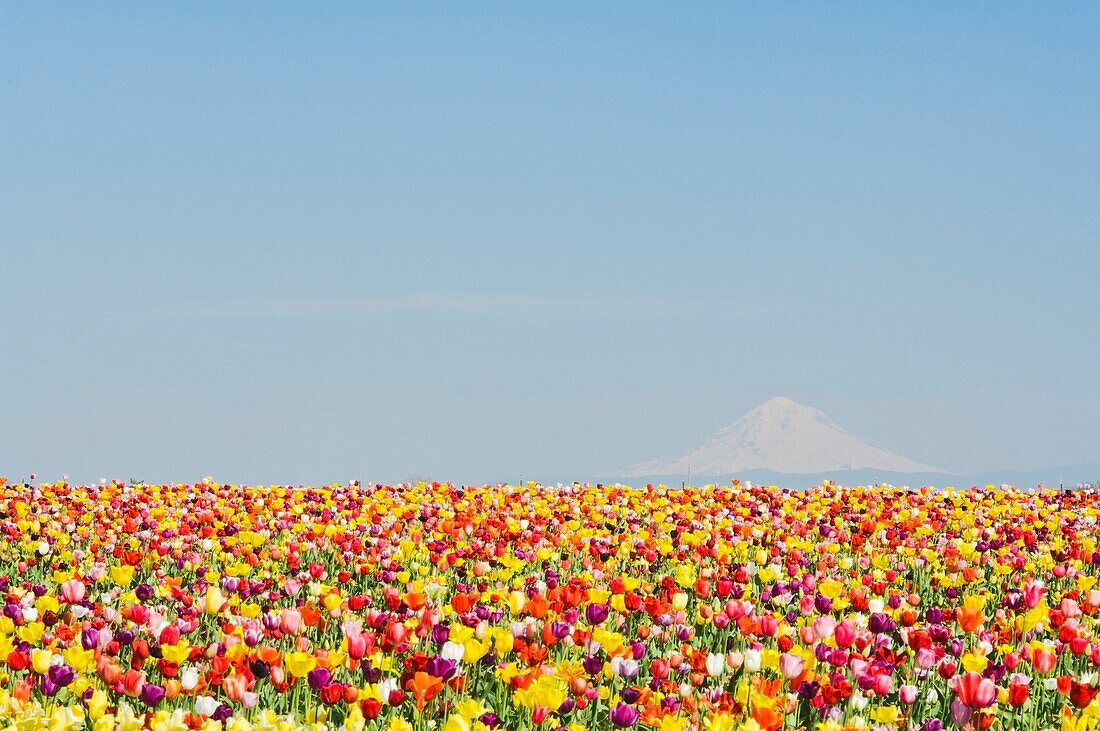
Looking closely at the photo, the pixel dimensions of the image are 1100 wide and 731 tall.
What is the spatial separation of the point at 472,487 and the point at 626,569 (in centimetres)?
673

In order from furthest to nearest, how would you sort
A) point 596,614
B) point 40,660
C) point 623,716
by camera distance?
point 596,614 → point 40,660 → point 623,716

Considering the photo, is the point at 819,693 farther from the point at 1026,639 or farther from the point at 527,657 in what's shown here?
the point at 1026,639

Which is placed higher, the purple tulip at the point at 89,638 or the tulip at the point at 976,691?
the tulip at the point at 976,691

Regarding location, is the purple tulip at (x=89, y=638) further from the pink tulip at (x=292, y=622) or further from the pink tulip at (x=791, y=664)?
the pink tulip at (x=791, y=664)

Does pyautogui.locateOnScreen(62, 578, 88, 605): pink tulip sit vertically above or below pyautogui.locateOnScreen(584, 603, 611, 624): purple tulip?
below

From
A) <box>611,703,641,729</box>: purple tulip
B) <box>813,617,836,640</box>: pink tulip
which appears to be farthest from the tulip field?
<box>813,617,836,640</box>: pink tulip

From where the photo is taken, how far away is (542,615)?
23.8 feet

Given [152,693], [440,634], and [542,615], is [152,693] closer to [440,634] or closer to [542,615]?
[440,634]

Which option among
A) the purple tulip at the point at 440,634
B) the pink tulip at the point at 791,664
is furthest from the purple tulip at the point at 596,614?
the pink tulip at the point at 791,664

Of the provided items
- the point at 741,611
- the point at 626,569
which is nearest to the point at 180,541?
the point at 626,569

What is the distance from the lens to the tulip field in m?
6.01

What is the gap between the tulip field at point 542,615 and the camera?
6008 mm

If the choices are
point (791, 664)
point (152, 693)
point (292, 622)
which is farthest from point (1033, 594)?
point (152, 693)

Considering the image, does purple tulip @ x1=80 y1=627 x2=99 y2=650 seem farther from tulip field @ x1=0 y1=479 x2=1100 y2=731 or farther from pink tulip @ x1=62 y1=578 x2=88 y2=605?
pink tulip @ x1=62 y1=578 x2=88 y2=605
